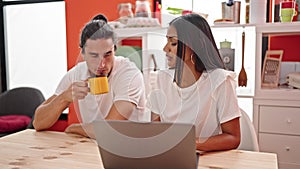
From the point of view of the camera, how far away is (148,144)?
928 millimetres

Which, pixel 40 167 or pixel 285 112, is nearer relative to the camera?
pixel 40 167

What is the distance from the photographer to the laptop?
91 centimetres

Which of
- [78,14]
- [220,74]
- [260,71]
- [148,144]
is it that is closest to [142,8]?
[78,14]

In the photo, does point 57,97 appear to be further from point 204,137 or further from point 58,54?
point 58,54

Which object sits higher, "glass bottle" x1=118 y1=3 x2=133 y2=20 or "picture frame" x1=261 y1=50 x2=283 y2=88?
"glass bottle" x1=118 y1=3 x2=133 y2=20

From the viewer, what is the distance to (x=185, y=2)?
277 cm

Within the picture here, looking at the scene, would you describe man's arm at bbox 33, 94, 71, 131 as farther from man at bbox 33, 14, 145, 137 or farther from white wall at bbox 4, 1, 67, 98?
white wall at bbox 4, 1, 67, 98

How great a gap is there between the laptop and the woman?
11.8 inches

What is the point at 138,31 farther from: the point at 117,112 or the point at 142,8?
the point at 117,112

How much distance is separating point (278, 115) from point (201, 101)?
883mm

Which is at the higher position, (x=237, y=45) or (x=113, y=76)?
(x=237, y=45)

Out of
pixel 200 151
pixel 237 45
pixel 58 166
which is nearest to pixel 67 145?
pixel 58 166

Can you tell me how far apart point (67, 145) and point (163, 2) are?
183 cm

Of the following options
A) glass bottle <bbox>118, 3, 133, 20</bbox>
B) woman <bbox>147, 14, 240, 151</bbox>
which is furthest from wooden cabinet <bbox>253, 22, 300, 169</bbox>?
glass bottle <bbox>118, 3, 133, 20</bbox>
